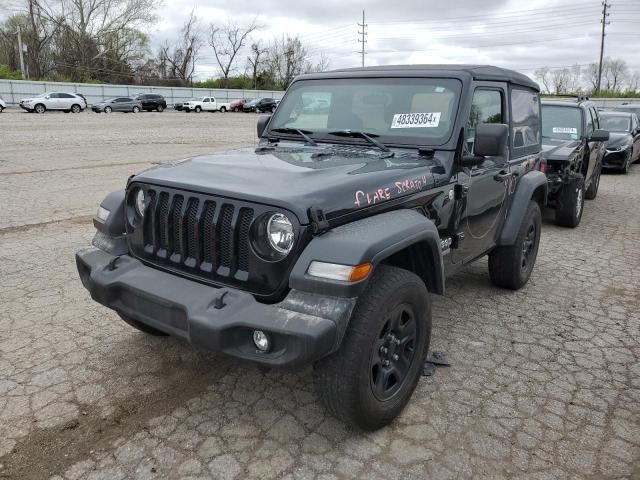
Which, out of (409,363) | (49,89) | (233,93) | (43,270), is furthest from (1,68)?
(409,363)

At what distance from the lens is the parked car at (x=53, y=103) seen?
34312 mm

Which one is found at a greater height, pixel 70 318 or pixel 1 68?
pixel 1 68

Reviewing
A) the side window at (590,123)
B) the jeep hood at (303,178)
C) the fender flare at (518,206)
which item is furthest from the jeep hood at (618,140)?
the jeep hood at (303,178)

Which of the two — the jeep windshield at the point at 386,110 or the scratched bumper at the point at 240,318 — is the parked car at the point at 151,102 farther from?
the scratched bumper at the point at 240,318

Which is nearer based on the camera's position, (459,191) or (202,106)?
(459,191)

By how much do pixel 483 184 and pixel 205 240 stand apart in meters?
2.21

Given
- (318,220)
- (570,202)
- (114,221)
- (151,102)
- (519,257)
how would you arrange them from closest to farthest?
(318,220), (114,221), (519,257), (570,202), (151,102)

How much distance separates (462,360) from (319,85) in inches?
90.8

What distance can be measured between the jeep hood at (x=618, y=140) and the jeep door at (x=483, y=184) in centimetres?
1047

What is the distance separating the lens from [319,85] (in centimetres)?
423

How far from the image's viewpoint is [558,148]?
7918mm

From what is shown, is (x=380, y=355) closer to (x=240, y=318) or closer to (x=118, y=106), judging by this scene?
(x=240, y=318)

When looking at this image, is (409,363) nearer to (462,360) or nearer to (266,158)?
(462,360)

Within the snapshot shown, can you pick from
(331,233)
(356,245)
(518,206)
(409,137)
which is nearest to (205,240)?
(331,233)
